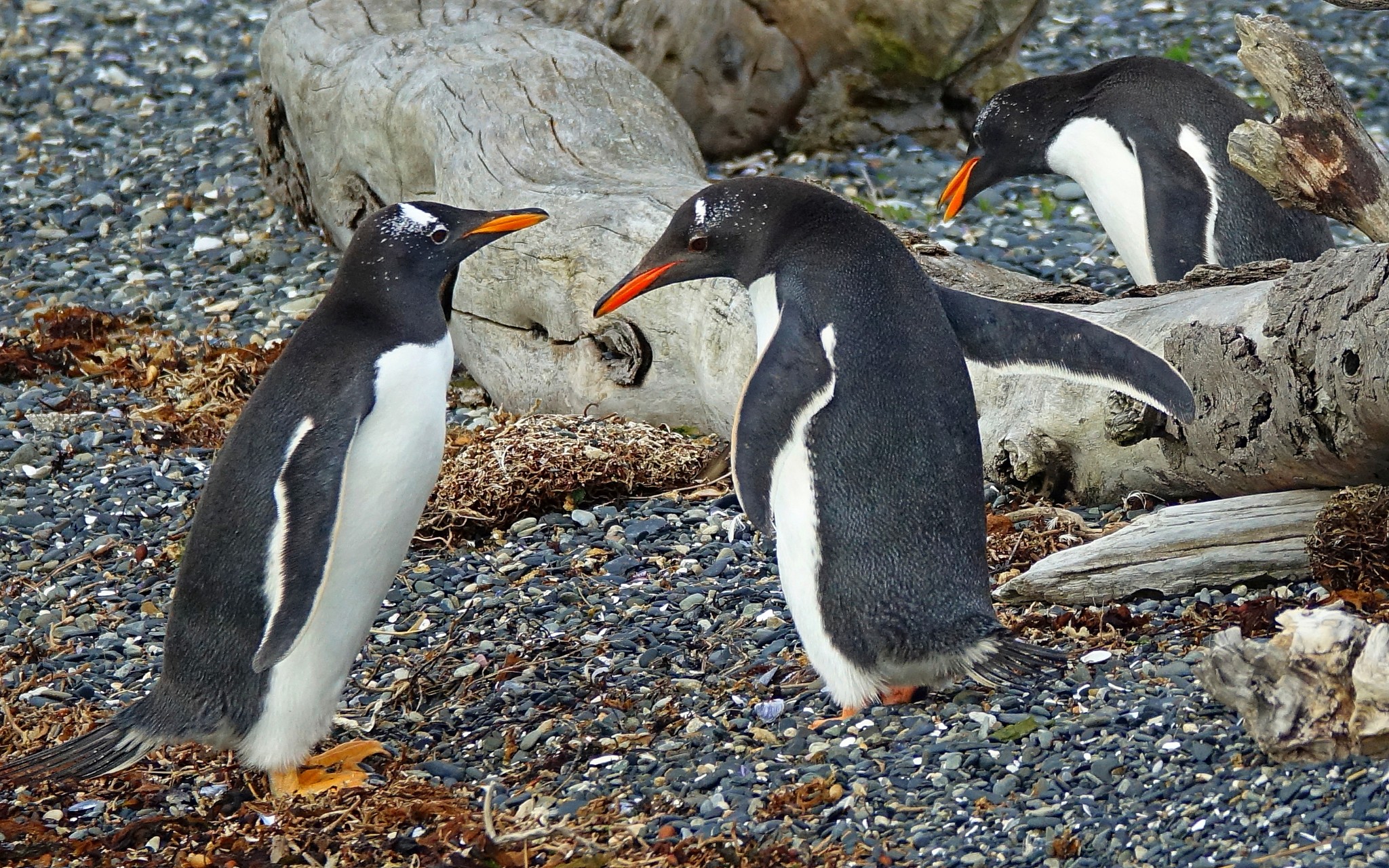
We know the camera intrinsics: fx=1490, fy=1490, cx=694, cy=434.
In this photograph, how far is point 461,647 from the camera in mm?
4207

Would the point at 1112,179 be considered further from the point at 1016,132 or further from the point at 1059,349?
the point at 1059,349

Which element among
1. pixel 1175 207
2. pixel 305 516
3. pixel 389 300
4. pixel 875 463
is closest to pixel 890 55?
pixel 1175 207

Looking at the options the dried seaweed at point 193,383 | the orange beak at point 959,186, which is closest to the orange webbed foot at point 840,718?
the dried seaweed at point 193,383

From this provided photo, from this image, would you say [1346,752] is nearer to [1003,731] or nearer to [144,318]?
[1003,731]

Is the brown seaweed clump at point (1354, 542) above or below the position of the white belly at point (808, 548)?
above

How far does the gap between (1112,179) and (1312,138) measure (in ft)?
6.31

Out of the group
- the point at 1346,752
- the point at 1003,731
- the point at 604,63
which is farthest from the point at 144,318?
the point at 1346,752

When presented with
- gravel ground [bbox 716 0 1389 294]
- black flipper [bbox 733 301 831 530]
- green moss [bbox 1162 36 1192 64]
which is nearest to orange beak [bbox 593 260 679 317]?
black flipper [bbox 733 301 831 530]

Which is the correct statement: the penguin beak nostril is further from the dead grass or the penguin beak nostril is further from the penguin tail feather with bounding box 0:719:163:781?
the dead grass

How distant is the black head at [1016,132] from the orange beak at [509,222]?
2.72 meters

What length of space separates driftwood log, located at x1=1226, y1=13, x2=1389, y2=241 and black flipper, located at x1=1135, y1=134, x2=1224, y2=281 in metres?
1.58

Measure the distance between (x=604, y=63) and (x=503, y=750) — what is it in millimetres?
3661

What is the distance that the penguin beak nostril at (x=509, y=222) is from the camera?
12.6 ft

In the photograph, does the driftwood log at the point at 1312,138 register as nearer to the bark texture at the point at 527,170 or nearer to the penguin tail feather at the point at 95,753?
the bark texture at the point at 527,170
